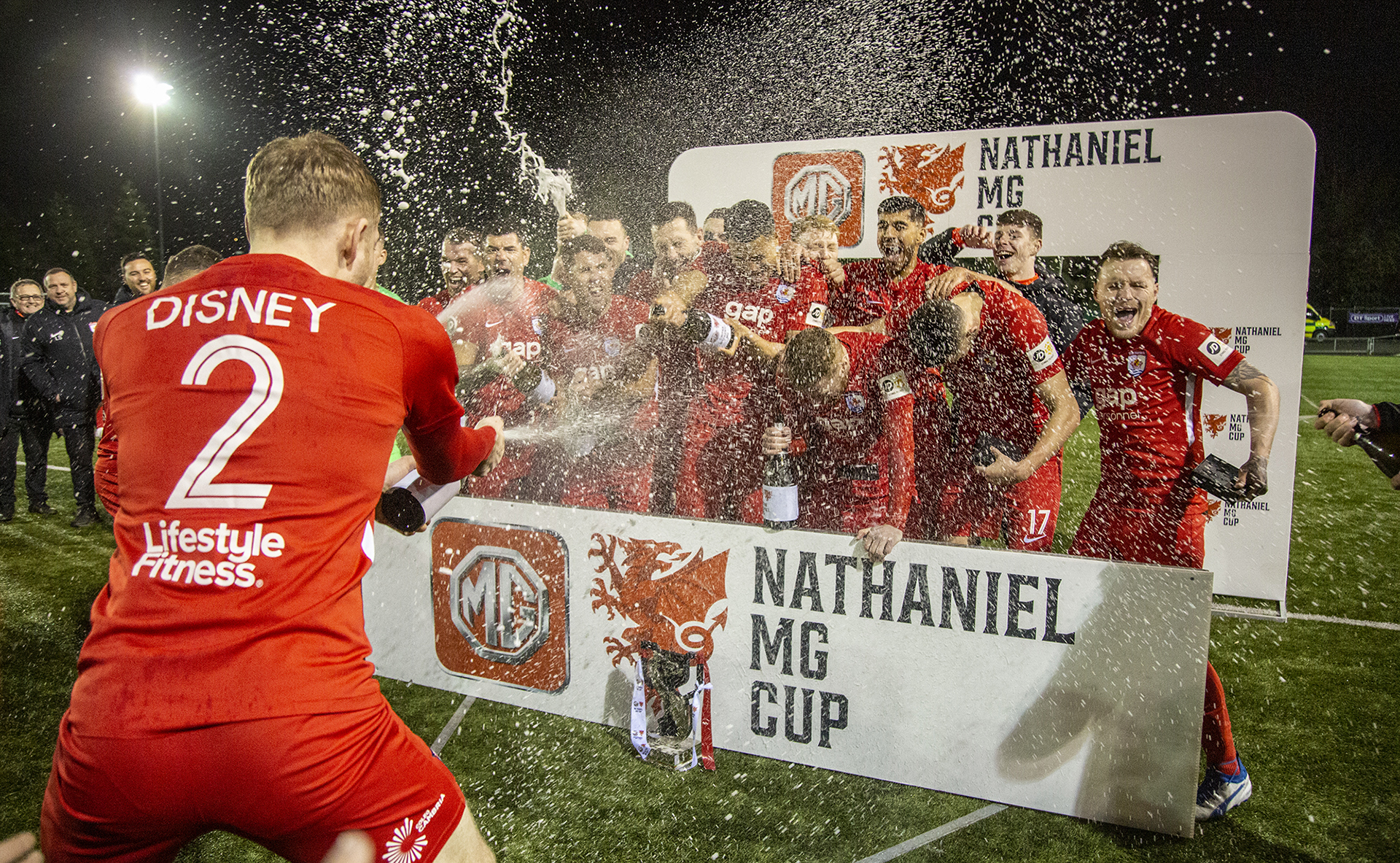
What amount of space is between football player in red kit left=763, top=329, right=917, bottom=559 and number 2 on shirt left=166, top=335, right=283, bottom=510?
8.31ft

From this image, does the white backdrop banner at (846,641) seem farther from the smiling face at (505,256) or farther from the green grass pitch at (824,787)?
the smiling face at (505,256)

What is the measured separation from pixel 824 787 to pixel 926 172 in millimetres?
4274

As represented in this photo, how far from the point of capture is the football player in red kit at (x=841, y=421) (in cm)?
375

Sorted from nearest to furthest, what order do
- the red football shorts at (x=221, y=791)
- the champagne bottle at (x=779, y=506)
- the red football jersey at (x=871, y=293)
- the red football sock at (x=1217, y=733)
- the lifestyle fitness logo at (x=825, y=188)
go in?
the red football shorts at (x=221, y=791)
the red football sock at (x=1217, y=733)
the champagne bottle at (x=779, y=506)
the red football jersey at (x=871, y=293)
the lifestyle fitness logo at (x=825, y=188)

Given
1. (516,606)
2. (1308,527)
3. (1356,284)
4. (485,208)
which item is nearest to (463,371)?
(516,606)

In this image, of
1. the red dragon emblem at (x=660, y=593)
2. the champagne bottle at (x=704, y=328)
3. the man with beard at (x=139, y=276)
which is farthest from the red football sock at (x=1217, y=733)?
the man with beard at (x=139, y=276)

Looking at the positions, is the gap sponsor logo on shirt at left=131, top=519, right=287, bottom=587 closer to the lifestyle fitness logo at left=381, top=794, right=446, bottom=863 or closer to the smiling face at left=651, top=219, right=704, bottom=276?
the lifestyle fitness logo at left=381, top=794, right=446, bottom=863

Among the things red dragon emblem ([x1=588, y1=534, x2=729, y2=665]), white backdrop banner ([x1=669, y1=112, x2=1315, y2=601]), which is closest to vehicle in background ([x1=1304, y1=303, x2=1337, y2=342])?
white backdrop banner ([x1=669, y1=112, x2=1315, y2=601])

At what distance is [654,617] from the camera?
3328 millimetres

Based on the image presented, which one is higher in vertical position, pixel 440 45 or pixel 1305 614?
pixel 440 45

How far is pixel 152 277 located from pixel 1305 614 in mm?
8892

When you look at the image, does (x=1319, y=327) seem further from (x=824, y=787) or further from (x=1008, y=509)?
(x=824, y=787)

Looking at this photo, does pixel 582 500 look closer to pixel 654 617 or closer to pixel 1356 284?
pixel 654 617

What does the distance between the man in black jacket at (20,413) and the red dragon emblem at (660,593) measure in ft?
23.3
